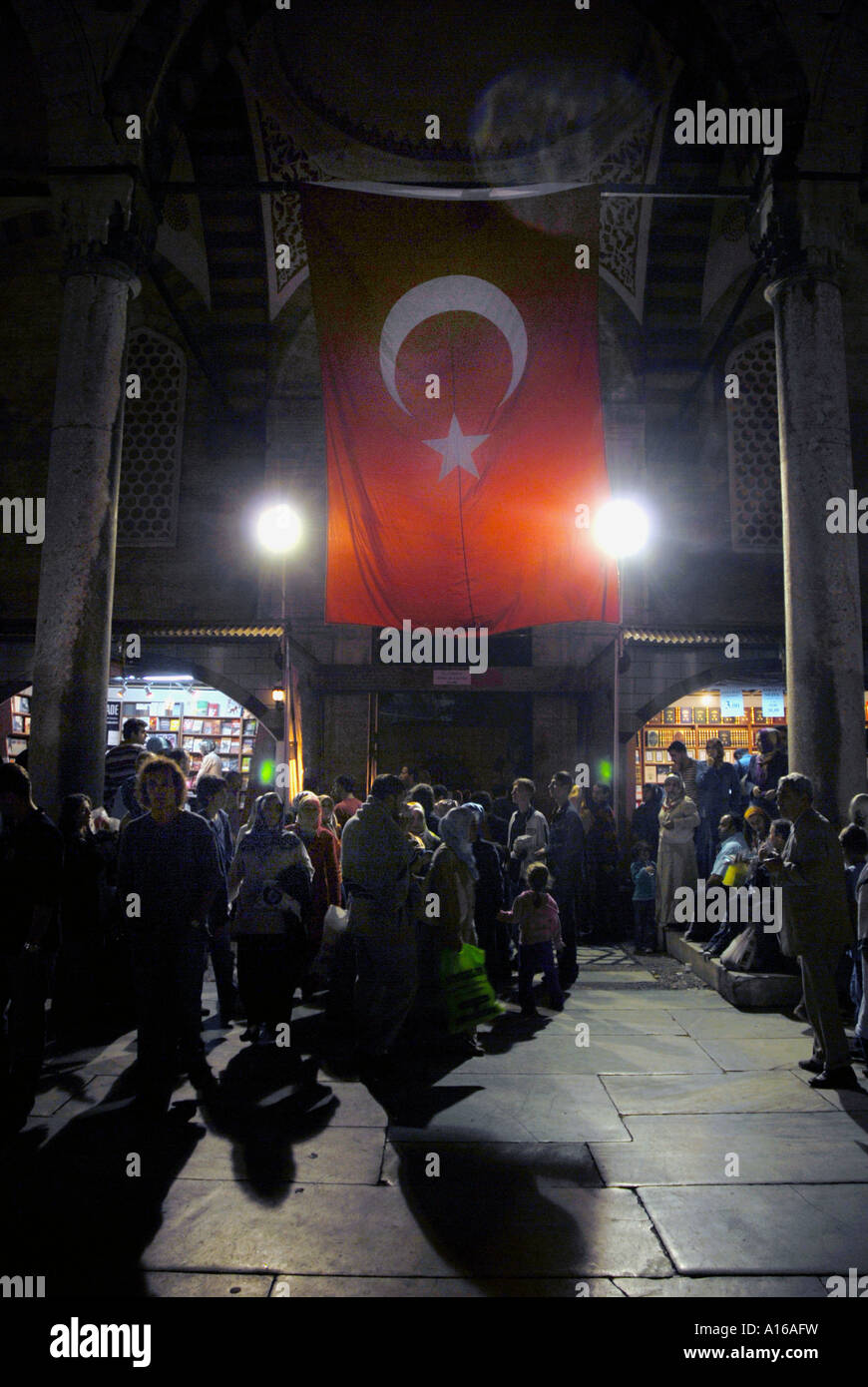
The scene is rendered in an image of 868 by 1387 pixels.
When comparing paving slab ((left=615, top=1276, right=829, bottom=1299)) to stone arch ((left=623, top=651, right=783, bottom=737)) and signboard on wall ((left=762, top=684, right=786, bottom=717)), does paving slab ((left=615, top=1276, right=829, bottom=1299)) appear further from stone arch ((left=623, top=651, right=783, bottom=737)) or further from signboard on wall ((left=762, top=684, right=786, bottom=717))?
signboard on wall ((left=762, top=684, right=786, bottom=717))

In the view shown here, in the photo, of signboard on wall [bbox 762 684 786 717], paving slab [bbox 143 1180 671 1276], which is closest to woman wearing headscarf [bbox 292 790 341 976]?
paving slab [bbox 143 1180 671 1276]

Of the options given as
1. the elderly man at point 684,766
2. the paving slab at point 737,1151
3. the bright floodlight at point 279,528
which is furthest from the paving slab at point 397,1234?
the bright floodlight at point 279,528

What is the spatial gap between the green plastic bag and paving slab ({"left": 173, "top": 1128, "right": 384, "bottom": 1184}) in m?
1.36

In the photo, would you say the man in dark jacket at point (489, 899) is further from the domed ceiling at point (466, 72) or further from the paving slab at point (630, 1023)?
the domed ceiling at point (466, 72)

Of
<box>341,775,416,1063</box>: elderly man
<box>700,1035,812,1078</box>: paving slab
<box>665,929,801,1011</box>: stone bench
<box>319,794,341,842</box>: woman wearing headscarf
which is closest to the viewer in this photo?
<box>341,775,416,1063</box>: elderly man

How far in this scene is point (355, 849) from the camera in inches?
204

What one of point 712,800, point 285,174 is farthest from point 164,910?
point 285,174

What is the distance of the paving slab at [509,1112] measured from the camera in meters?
4.14

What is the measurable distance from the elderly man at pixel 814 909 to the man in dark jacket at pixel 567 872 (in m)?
2.63

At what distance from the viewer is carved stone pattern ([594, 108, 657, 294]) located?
13.5 meters

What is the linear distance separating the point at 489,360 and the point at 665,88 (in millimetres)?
8927
